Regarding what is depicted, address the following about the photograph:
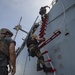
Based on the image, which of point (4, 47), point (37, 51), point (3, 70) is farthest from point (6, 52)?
point (37, 51)

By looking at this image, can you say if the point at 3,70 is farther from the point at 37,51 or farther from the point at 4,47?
the point at 37,51

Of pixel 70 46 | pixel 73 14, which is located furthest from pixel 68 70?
pixel 73 14

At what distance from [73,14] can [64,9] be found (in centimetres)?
56

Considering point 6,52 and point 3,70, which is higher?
point 6,52

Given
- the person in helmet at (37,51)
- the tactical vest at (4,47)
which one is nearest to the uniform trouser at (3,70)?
the tactical vest at (4,47)

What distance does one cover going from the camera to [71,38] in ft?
13.0

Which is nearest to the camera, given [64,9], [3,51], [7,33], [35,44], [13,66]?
[13,66]

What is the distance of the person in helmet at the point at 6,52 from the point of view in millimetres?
3242

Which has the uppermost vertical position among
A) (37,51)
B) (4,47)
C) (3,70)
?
(37,51)

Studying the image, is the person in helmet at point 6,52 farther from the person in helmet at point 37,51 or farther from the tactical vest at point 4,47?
the person in helmet at point 37,51

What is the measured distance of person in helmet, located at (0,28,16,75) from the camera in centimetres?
324

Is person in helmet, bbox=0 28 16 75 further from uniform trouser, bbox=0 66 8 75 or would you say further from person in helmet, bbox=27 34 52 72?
person in helmet, bbox=27 34 52 72

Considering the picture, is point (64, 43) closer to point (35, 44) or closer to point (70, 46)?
point (70, 46)

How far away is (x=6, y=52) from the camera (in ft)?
11.2
